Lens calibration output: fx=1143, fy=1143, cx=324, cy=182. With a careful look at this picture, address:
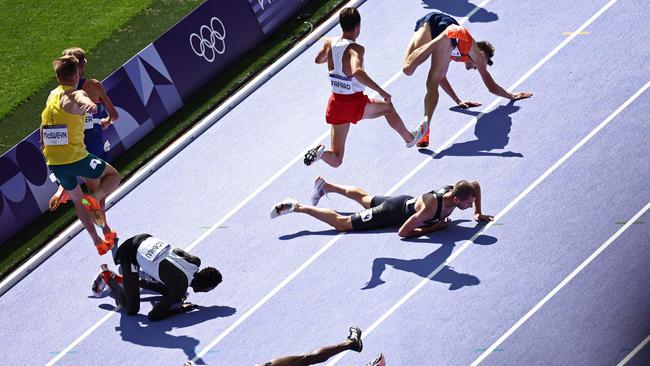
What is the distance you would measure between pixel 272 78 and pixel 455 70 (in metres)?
2.82

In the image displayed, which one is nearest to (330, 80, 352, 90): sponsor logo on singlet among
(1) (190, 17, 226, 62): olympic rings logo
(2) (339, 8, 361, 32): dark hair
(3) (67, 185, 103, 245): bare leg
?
(2) (339, 8, 361, 32): dark hair

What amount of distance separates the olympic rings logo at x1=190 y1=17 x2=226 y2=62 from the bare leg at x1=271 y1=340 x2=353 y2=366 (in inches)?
272

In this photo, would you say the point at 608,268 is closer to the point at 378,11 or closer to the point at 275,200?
the point at 275,200

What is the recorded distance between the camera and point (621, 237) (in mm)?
12219

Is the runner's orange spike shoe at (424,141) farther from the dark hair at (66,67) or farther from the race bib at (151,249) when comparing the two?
the dark hair at (66,67)

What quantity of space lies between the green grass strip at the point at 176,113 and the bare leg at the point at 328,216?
310 cm

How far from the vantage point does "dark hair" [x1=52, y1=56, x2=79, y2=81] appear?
13.0 metres

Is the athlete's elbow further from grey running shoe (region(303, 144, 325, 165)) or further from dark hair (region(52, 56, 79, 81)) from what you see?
dark hair (region(52, 56, 79, 81))

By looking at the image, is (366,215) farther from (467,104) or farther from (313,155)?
(467,104)

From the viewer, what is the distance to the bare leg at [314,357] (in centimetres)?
1086

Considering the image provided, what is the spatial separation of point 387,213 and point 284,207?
4.18 feet

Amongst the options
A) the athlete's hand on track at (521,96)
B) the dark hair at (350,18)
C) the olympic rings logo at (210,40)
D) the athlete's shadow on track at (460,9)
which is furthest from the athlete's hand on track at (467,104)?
the olympic rings logo at (210,40)

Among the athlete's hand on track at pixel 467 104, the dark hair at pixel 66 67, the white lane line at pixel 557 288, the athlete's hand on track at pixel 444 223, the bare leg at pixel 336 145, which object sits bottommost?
the white lane line at pixel 557 288

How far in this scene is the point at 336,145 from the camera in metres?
13.7
